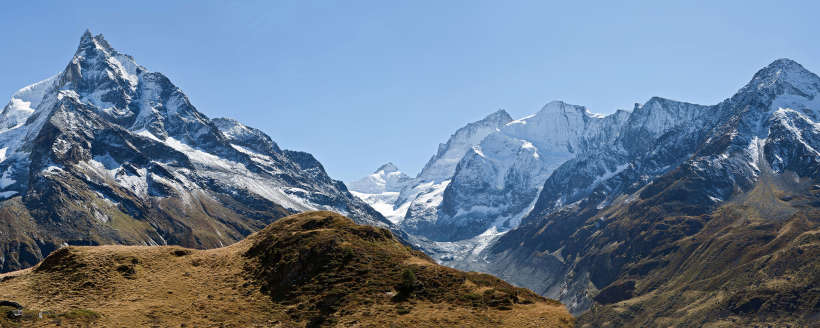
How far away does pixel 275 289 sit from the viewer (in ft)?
267

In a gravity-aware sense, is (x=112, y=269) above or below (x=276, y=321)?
above

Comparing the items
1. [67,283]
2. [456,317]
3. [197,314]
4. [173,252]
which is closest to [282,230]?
[173,252]

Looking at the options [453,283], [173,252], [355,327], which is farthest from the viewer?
[173,252]

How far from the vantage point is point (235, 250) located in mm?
96062

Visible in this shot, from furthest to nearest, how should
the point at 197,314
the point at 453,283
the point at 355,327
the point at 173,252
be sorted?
the point at 173,252
the point at 453,283
the point at 197,314
the point at 355,327

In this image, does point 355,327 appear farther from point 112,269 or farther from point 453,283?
point 112,269

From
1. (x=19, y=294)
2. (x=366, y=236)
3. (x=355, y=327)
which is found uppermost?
(x=366, y=236)

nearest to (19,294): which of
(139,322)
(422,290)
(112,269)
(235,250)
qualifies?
(112,269)

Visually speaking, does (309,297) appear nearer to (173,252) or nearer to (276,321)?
(276,321)

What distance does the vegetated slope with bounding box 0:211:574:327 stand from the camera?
72312 mm

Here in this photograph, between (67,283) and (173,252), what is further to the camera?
(173,252)

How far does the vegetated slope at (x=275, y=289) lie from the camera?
7231cm

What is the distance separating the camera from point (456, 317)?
7188cm

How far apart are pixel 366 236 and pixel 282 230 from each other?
12936 millimetres
